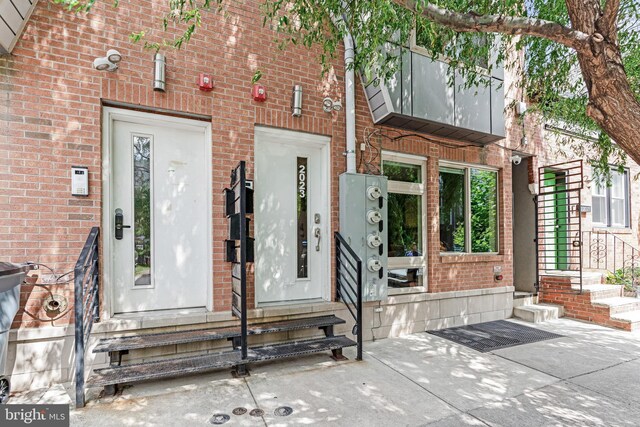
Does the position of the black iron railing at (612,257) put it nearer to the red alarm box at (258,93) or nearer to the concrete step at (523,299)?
the concrete step at (523,299)

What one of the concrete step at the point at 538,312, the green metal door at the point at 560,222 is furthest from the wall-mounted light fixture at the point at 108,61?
the green metal door at the point at 560,222

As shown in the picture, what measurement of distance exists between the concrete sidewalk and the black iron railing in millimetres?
3546

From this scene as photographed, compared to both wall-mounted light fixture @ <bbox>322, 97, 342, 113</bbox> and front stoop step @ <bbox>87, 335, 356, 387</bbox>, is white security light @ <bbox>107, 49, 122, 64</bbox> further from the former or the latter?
front stoop step @ <bbox>87, 335, 356, 387</bbox>

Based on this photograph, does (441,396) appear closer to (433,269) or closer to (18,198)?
(433,269)

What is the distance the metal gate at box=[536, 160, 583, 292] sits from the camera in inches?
258

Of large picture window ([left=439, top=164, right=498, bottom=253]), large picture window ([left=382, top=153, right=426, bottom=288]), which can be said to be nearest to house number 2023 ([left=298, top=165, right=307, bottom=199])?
large picture window ([left=382, top=153, right=426, bottom=288])

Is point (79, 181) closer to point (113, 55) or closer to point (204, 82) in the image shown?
point (113, 55)

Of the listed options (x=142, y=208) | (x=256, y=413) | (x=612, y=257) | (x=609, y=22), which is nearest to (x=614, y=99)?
(x=609, y=22)

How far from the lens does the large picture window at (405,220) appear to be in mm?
4938

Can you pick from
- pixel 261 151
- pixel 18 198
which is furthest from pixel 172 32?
pixel 18 198

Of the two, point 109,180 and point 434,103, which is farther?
point 434,103

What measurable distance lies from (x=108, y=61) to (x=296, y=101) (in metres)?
1.96

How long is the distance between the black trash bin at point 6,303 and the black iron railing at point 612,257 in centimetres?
910

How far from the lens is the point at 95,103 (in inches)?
128
